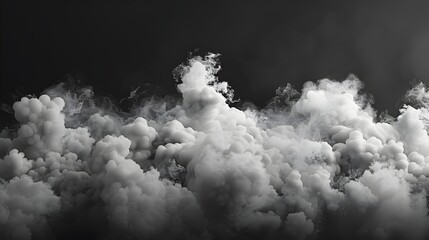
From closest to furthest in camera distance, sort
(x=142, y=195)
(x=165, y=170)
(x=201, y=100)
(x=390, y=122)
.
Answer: (x=142, y=195)
(x=165, y=170)
(x=201, y=100)
(x=390, y=122)

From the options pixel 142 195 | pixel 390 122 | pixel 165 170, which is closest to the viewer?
pixel 142 195

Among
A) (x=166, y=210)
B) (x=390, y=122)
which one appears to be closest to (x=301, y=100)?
(x=390, y=122)

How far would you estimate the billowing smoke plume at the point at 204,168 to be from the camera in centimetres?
1912

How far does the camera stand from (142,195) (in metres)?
19.1

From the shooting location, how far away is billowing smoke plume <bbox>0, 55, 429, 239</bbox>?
753 inches

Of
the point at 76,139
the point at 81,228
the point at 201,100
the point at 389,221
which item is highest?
the point at 201,100

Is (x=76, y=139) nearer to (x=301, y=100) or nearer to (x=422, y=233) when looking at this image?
(x=301, y=100)

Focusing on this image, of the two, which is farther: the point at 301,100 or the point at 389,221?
the point at 301,100

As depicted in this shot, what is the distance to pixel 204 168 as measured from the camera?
1953 cm

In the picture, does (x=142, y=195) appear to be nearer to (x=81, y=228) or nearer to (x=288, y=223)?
(x=81, y=228)

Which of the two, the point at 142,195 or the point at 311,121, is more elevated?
the point at 311,121

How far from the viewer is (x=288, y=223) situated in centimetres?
1947

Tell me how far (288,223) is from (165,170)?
4.06m

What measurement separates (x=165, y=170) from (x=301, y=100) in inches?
223
